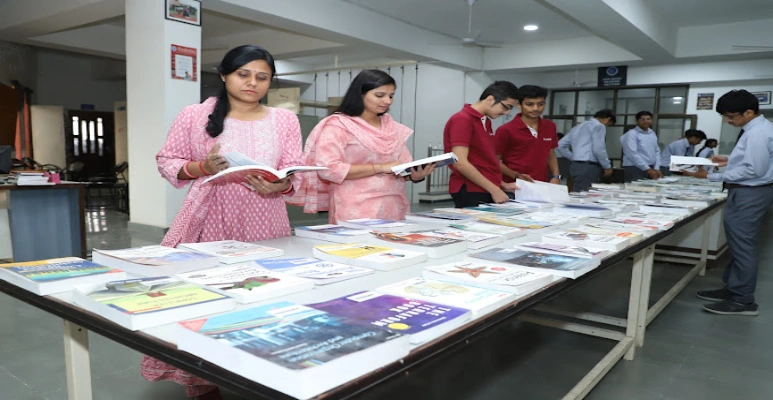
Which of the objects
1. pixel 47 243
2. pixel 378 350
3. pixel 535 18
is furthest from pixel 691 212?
pixel 535 18

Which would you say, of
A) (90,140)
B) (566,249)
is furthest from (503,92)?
(90,140)

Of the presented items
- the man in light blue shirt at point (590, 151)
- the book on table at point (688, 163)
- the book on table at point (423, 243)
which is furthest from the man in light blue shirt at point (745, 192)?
the man in light blue shirt at point (590, 151)

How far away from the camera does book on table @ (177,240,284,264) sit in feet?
4.31

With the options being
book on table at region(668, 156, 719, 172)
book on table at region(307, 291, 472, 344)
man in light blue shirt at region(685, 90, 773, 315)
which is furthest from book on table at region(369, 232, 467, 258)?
book on table at region(668, 156, 719, 172)

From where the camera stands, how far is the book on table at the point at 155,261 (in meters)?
1.17

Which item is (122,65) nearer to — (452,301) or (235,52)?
(235,52)

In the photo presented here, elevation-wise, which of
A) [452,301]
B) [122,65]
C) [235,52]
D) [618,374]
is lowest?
[618,374]

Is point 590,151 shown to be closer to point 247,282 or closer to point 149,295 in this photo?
point 247,282

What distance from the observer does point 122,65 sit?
10.8 meters

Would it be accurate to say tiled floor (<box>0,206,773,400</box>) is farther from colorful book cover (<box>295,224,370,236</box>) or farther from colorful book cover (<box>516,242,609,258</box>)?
colorful book cover (<box>295,224,370,236</box>)

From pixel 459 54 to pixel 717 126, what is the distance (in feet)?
17.6

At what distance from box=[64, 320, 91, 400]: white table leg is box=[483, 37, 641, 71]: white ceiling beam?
9.68 metres

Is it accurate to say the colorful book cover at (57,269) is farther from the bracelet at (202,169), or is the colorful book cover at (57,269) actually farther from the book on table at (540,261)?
the book on table at (540,261)

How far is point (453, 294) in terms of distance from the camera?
3.49ft
